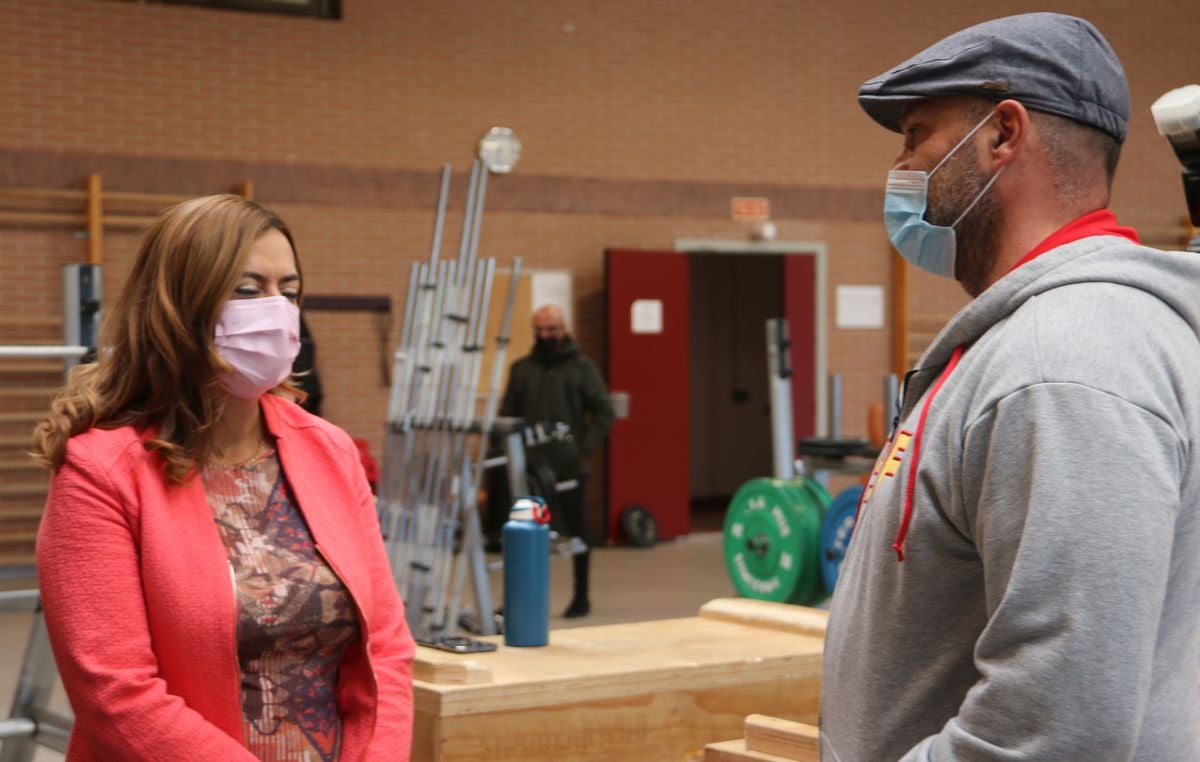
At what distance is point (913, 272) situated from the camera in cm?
1175

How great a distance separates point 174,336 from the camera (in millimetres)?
1884

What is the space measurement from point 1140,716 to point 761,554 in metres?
5.74

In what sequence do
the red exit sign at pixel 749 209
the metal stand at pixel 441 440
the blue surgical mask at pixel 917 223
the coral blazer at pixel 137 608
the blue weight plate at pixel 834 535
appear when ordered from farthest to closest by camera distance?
the red exit sign at pixel 749 209 < the blue weight plate at pixel 834 535 < the metal stand at pixel 441 440 < the coral blazer at pixel 137 608 < the blue surgical mask at pixel 917 223

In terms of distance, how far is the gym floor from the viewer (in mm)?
7309

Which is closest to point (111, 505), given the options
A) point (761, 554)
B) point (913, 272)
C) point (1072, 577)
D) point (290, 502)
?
point (290, 502)

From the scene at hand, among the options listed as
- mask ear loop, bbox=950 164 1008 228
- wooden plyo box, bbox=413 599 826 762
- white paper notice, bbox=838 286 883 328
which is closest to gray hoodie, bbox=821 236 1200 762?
mask ear loop, bbox=950 164 1008 228

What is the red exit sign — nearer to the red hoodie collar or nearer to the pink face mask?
the pink face mask

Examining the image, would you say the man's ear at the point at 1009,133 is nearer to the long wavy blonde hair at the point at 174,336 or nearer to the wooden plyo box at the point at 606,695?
the long wavy blonde hair at the point at 174,336

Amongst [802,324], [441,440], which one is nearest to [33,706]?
[441,440]

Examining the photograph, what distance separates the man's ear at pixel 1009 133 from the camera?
1.29 m

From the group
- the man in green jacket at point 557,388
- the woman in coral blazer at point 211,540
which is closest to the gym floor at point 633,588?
the man in green jacket at point 557,388

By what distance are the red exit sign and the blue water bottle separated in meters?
8.66

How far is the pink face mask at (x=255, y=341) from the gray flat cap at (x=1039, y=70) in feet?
3.18

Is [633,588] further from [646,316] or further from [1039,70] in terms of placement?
[1039,70]
